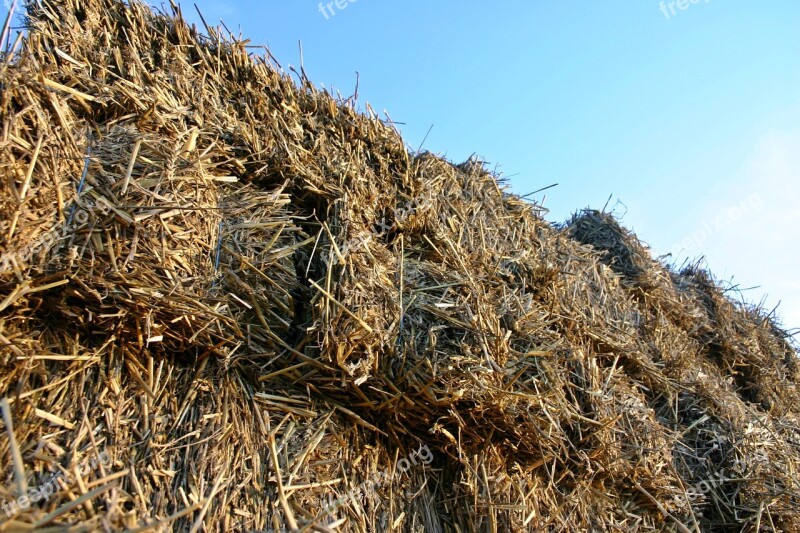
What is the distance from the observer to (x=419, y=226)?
3094 millimetres

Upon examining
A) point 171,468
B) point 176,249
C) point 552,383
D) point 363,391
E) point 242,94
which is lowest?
point 171,468

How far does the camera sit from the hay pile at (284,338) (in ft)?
6.07

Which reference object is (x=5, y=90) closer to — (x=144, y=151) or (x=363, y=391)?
(x=144, y=151)

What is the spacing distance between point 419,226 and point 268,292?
1.00m

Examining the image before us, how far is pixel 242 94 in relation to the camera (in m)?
2.88

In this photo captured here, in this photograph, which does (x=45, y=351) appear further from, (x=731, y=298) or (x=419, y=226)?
(x=731, y=298)

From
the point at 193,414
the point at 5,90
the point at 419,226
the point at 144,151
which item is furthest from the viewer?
the point at 419,226

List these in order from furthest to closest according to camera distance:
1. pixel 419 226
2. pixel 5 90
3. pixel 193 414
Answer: pixel 419 226
pixel 193 414
pixel 5 90

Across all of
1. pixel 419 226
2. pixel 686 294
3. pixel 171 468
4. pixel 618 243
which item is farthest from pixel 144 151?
pixel 686 294

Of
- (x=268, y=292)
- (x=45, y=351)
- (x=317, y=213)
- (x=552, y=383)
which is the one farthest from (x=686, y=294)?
(x=45, y=351)

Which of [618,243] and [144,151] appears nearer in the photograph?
[144,151]

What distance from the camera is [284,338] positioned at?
245cm

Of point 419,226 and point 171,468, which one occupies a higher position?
point 419,226

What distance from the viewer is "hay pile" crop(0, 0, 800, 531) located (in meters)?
1.85
